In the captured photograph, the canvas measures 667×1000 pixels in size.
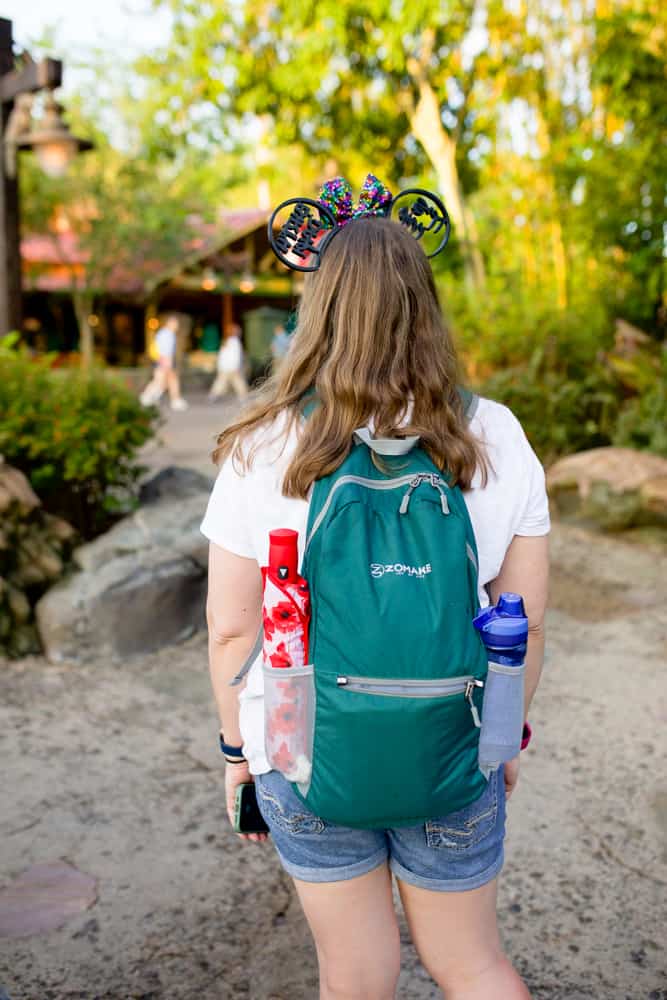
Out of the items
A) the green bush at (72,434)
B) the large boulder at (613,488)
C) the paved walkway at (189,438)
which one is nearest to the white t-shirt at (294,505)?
the green bush at (72,434)

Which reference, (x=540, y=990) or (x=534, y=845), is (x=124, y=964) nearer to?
(x=540, y=990)

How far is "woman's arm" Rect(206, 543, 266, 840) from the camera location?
1525 millimetres

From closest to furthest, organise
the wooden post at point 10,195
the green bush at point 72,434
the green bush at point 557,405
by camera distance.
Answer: the green bush at point 72,434 → the wooden post at point 10,195 → the green bush at point 557,405

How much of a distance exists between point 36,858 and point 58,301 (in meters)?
26.2

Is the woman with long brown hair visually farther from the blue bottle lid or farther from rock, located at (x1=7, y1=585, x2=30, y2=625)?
rock, located at (x1=7, y1=585, x2=30, y2=625)

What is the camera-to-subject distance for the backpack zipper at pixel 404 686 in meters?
1.32

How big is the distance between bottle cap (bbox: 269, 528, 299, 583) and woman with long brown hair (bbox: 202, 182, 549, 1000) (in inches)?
3.0

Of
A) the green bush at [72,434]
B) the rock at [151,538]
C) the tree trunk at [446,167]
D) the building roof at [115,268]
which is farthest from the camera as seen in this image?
the building roof at [115,268]

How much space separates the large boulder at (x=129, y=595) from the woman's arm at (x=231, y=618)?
125 inches

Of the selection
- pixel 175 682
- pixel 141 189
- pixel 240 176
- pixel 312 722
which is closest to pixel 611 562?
pixel 175 682

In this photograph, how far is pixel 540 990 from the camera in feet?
7.72

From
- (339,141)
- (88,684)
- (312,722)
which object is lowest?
(88,684)

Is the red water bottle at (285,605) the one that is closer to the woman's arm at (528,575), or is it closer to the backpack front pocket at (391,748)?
the backpack front pocket at (391,748)

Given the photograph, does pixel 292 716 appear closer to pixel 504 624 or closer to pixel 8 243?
pixel 504 624
